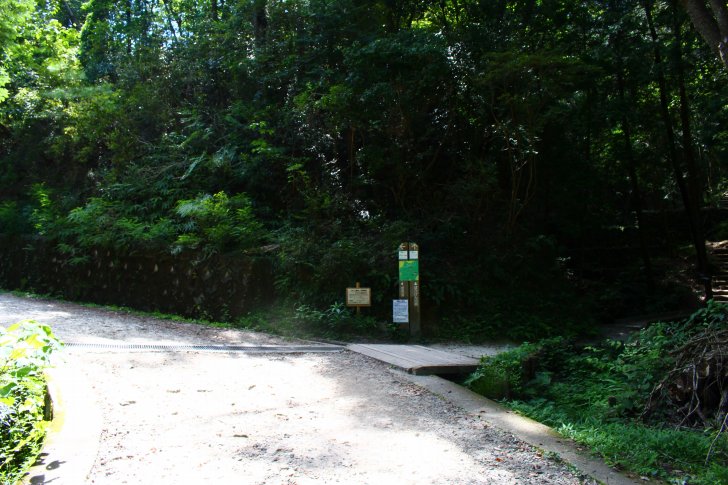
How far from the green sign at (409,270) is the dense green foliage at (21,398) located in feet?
23.0

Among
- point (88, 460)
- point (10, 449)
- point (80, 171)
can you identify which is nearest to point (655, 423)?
point (88, 460)

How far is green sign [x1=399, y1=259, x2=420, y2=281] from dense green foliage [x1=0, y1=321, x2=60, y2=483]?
7.00m

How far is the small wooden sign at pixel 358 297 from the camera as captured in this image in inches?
432

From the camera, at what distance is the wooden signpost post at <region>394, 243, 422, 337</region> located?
34.9 feet

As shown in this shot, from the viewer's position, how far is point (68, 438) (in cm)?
443

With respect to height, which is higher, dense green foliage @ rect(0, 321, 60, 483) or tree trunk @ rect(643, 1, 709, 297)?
tree trunk @ rect(643, 1, 709, 297)

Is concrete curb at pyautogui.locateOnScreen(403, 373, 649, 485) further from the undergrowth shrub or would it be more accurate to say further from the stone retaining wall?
the stone retaining wall

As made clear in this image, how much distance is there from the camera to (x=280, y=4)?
1630cm

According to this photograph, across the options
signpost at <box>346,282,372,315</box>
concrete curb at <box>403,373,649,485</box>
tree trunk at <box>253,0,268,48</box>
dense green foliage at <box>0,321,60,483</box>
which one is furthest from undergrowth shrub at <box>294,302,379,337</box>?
tree trunk at <box>253,0,268,48</box>

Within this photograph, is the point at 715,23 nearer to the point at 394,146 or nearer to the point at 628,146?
the point at 394,146

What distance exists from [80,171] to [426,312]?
46.0 feet

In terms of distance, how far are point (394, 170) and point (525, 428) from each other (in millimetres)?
8586

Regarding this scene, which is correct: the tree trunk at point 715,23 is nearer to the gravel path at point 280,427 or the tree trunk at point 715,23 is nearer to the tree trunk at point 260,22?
the gravel path at point 280,427

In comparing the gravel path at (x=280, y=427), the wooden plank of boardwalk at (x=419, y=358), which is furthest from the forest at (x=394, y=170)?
the gravel path at (x=280, y=427)
